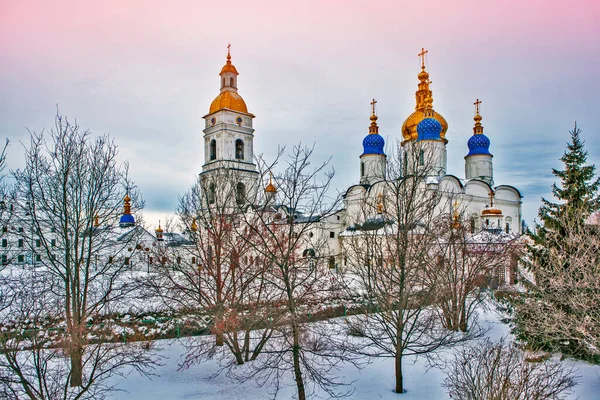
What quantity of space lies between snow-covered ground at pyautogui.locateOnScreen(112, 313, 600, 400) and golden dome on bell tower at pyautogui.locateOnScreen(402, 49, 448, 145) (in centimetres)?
3247

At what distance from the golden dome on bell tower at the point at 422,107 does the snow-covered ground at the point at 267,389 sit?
3247cm

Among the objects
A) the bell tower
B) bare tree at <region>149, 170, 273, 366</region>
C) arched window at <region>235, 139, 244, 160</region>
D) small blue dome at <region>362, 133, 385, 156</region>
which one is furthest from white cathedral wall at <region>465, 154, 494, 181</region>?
bare tree at <region>149, 170, 273, 366</region>

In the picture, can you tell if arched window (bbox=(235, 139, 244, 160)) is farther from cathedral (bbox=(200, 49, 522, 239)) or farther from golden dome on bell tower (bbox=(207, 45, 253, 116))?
golden dome on bell tower (bbox=(207, 45, 253, 116))

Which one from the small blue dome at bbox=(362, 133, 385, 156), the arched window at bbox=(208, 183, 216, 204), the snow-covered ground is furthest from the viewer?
the small blue dome at bbox=(362, 133, 385, 156)

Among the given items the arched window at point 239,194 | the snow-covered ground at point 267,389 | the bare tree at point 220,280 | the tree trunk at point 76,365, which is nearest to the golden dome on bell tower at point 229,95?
the bare tree at point 220,280

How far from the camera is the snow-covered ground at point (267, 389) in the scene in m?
10.9

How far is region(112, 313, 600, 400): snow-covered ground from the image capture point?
10938mm

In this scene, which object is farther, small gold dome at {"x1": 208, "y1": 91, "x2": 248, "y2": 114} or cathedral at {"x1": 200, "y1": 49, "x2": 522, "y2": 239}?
small gold dome at {"x1": 208, "y1": 91, "x2": 248, "y2": 114}

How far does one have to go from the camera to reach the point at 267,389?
37.5 ft

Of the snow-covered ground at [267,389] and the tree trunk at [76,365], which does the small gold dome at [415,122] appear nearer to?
the snow-covered ground at [267,389]

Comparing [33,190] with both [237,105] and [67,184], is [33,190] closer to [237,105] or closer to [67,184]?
[67,184]

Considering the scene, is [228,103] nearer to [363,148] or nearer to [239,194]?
[363,148]

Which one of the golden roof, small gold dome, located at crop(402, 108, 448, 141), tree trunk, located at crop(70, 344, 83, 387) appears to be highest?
the golden roof

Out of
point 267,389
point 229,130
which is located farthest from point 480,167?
point 267,389
